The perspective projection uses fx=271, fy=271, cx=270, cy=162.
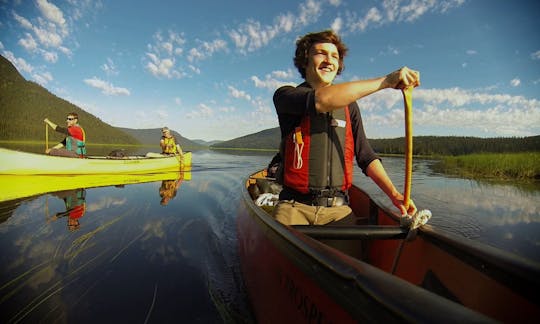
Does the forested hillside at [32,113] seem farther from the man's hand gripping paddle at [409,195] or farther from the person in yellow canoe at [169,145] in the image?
the man's hand gripping paddle at [409,195]

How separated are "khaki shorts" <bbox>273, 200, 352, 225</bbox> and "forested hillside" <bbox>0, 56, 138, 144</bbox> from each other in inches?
4468

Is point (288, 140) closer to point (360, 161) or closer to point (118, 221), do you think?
point (360, 161)

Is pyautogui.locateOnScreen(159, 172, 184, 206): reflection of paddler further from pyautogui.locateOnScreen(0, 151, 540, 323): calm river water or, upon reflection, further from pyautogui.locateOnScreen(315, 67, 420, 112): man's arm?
pyautogui.locateOnScreen(315, 67, 420, 112): man's arm

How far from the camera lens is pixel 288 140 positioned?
266 centimetres

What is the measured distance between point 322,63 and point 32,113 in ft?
499

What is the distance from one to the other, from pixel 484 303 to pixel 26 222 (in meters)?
7.01

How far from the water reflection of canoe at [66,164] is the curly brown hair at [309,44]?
36.0 feet

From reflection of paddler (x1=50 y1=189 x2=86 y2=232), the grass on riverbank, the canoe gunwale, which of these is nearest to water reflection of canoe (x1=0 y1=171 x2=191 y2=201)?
reflection of paddler (x1=50 y1=189 x2=86 y2=232)

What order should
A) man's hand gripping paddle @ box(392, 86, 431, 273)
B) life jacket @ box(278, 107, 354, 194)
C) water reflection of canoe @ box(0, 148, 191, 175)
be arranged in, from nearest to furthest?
man's hand gripping paddle @ box(392, 86, 431, 273) → life jacket @ box(278, 107, 354, 194) → water reflection of canoe @ box(0, 148, 191, 175)

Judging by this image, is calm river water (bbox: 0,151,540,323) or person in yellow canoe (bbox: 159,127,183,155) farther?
person in yellow canoe (bbox: 159,127,183,155)

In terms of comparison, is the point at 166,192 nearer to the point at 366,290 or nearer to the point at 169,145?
the point at 169,145

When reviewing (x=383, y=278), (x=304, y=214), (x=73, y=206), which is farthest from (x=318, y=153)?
(x=73, y=206)

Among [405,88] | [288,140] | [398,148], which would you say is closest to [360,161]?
[288,140]

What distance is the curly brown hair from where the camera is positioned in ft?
8.59
